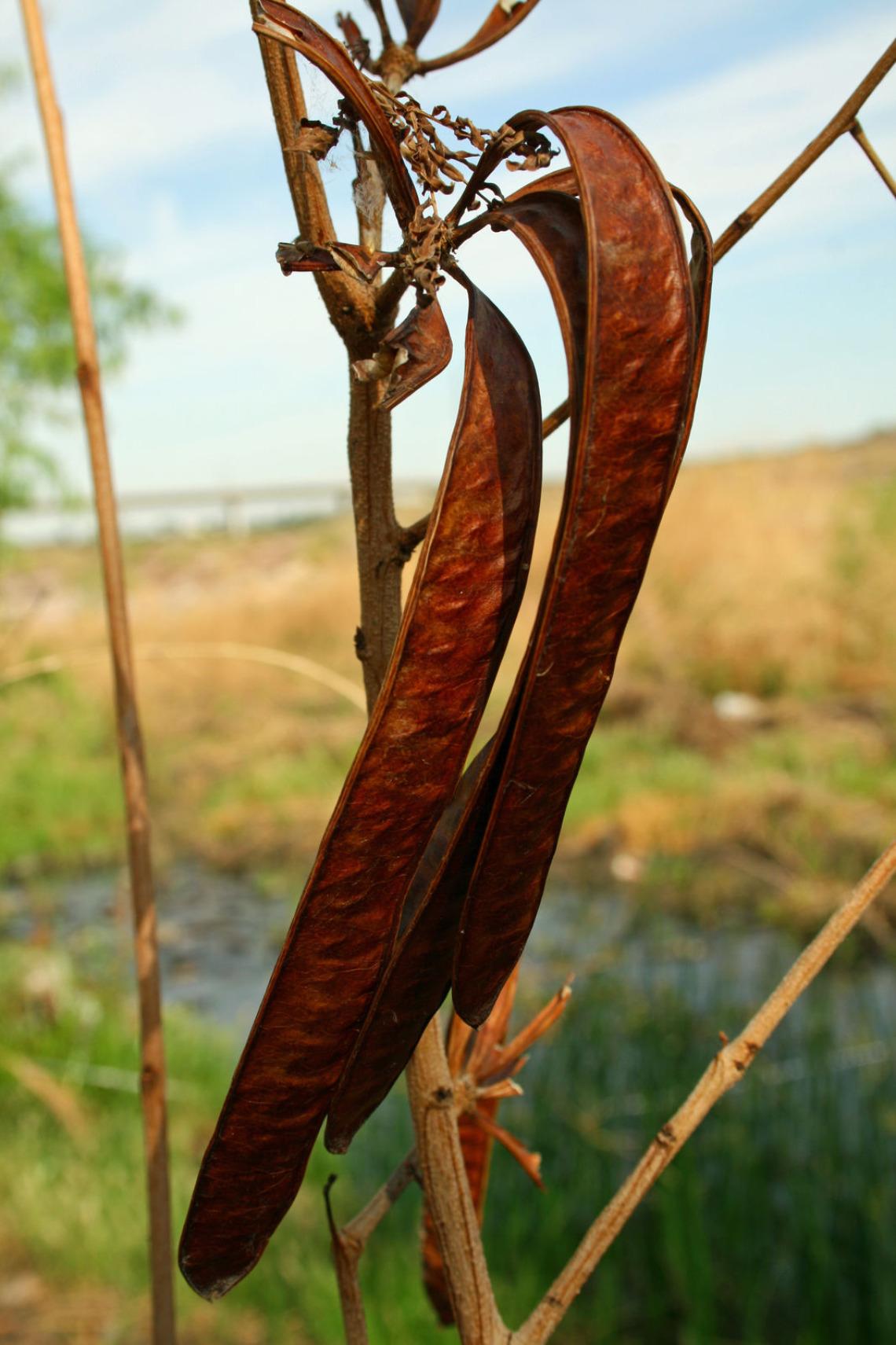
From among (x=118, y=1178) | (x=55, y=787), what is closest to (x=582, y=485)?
(x=118, y=1178)

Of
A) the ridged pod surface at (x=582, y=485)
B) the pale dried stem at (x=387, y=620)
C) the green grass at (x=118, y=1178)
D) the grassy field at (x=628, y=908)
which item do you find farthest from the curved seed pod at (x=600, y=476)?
the green grass at (x=118, y=1178)

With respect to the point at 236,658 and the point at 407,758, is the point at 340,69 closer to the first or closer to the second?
the point at 407,758

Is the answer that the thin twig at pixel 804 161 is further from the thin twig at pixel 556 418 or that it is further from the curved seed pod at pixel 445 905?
the curved seed pod at pixel 445 905

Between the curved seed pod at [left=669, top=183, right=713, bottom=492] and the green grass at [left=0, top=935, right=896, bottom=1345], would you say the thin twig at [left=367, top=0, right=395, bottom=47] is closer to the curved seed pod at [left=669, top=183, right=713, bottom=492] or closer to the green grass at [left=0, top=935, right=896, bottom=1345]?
the curved seed pod at [left=669, top=183, right=713, bottom=492]

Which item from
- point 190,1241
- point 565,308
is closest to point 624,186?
point 565,308

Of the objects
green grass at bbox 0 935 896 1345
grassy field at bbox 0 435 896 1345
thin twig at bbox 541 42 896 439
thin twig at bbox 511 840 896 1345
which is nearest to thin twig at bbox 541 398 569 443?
thin twig at bbox 541 42 896 439

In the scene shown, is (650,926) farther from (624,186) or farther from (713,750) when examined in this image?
(624,186)
